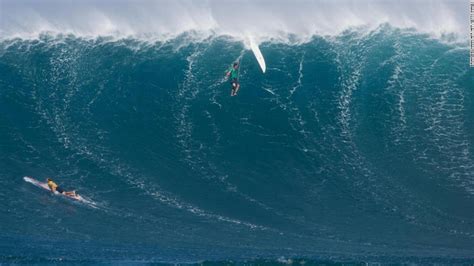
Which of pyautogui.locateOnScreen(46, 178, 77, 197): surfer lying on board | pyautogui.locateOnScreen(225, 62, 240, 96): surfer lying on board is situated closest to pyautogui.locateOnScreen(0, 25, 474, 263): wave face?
pyautogui.locateOnScreen(225, 62, 240, 96): surfer lying on board

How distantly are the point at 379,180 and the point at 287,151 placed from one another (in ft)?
23.8

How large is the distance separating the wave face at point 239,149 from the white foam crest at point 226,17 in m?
1.30

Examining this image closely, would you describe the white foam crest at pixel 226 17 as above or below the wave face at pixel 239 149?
above

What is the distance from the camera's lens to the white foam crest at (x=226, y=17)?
197 feet

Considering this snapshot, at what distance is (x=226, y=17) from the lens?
6056 cm

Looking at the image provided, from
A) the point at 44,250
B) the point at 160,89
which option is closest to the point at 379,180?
the point at 160,89

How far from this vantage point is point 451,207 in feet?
155

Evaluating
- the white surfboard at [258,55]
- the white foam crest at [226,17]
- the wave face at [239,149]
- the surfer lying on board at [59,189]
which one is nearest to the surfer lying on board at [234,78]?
the wave face at [239,149]

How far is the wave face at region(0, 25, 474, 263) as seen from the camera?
46.0 m

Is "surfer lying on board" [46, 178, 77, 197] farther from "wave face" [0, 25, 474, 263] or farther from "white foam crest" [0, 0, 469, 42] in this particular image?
"white foam crest" [0, 0, 469, 42]

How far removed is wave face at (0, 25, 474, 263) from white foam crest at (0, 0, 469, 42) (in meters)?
1.30

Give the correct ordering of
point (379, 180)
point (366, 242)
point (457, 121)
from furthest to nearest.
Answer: point (457, 121) < point (379, 180) < point (366, 242)

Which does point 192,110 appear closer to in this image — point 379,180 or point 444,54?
point 379,180

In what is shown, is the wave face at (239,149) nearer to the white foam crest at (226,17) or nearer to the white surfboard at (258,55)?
the white surfboard at (258,55)
